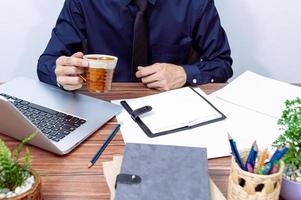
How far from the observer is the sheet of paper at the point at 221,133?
1019 millimetres

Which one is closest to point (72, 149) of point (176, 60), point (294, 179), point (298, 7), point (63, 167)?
point (63, 167)

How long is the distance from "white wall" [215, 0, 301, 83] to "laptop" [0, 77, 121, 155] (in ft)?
3.44

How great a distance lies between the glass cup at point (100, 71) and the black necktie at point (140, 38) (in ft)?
1.27

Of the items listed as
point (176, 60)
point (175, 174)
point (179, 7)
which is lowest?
point (176, 60)

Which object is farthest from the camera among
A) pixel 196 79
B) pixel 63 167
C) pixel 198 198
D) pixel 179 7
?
pixel 179 7

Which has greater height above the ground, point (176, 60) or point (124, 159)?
point (124, 159)

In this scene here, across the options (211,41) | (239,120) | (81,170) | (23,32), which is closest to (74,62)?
(81,170)

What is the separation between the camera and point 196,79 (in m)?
1.40

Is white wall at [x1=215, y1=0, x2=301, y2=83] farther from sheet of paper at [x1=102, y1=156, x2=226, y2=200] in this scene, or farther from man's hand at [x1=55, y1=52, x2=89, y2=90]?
sheet of paper at [x1=102, y1=156, x2=226, y2=200]

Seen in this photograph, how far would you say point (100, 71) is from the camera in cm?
111

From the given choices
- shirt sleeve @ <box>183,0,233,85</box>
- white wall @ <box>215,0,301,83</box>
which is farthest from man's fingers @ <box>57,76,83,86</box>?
white wall @ <box>215,0,301,83</box>

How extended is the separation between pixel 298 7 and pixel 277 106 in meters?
0.99

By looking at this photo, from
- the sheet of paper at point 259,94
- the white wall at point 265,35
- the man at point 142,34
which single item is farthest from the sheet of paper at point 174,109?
the white wall at point 265,35

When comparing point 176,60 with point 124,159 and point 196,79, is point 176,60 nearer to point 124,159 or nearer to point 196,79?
point 196,79
